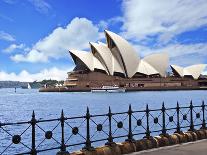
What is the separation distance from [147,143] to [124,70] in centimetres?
10087

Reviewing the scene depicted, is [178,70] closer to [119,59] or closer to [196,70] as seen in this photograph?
[196,70]

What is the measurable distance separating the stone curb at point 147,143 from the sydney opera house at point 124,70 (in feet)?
286

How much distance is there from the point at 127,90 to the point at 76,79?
54.0ft

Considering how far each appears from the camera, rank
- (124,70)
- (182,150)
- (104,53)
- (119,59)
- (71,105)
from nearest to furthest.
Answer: (182,150)
(71,105)
(104,53)
(119,59)
(124,70)

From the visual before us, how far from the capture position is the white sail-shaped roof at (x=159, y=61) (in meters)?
115

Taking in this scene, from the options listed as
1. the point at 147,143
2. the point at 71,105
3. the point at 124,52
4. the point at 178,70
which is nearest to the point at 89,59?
the point at 124,52

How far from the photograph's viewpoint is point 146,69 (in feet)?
383

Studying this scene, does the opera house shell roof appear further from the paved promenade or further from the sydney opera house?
the paved promenade

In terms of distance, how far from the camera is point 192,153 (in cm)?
834

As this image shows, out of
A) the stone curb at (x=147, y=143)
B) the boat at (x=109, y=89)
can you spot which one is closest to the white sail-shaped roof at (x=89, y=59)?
the boat at (x=109, y=89)

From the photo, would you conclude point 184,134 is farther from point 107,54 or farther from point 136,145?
point 107,54

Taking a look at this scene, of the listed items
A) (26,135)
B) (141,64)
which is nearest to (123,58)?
(141,64)

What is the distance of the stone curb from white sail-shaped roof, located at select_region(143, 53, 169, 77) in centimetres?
10387

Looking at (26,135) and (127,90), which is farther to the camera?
(127,90)
